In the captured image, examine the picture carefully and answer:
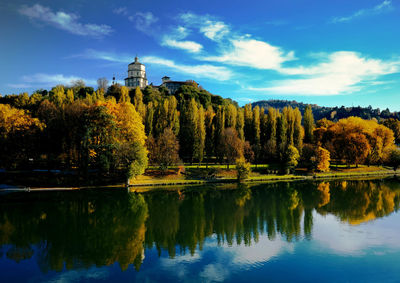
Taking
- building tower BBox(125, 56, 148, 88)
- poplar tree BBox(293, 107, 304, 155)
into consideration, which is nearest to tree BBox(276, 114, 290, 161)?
poplar tree BBox(293, 107, 304, 155)

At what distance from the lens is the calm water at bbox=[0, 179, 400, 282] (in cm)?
1284

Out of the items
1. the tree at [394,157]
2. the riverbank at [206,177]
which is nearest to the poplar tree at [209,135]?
the riverbank at [206,177]

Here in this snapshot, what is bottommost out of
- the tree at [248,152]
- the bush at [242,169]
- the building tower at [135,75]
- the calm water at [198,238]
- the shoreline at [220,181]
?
Result: the calm water at [198,238]

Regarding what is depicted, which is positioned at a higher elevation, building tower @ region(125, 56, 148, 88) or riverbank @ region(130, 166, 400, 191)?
building tower @ region(125, 56, 148, 88)

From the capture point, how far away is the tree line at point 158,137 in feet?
121

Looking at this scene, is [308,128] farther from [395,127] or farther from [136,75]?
[136,75]

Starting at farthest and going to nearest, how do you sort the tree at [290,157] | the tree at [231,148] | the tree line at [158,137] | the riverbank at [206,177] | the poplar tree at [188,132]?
the poplar tree at [188,132], the tree at [290,157], the tree at [231,148], the tree line at [158,137], the riverbank at [206,177]

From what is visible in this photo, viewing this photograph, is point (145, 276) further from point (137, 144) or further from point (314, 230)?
point (137, 144)

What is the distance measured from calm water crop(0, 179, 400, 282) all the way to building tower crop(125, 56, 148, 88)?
251ft

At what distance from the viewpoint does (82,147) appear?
121ft

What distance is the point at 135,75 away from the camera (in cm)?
10206

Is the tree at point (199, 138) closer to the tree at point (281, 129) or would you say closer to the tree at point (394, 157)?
the tree at point (281, 129)

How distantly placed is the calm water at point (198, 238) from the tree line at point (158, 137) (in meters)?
9.24

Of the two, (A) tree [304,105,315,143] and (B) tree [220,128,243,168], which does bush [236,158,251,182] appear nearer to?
(B) tree [220,128,243,168]
